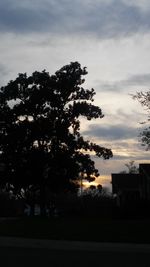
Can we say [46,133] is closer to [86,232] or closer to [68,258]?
[86,232]

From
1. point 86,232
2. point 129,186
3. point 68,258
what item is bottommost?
point 68,258

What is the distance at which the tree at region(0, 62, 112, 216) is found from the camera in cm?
5469

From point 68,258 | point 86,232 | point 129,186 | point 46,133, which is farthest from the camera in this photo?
point 129,186

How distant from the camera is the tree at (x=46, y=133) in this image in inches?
2153

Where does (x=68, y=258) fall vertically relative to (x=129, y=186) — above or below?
below

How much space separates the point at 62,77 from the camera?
2266 inches

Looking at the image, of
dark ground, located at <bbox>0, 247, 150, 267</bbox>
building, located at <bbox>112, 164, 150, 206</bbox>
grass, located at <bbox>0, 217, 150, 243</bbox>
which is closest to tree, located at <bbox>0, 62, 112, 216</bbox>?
building, located at <bbox>112, 164, 150, 206</bbox>

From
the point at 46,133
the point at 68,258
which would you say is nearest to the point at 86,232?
the point at 68,258

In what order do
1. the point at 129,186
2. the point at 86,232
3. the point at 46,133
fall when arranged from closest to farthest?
1. the point at 86,232
2. the point at 46,133
3. the point at 129,186

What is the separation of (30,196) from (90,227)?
1260 inches

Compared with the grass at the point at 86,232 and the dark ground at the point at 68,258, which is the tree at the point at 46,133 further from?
the dark ground at the point at 68,258

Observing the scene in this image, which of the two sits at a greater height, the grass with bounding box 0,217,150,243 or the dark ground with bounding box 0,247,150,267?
the grass with bounding box 0,217,150,243

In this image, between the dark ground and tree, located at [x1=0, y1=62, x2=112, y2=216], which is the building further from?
the dark ground

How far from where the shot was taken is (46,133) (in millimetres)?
54781
